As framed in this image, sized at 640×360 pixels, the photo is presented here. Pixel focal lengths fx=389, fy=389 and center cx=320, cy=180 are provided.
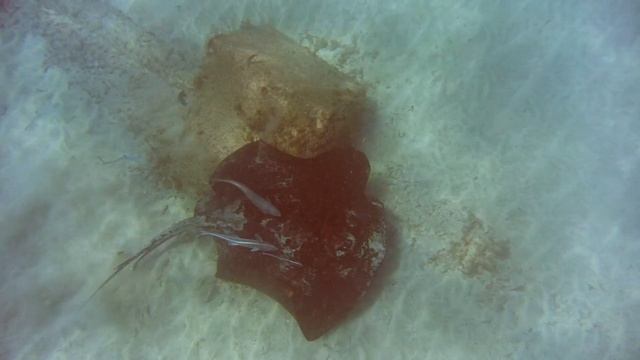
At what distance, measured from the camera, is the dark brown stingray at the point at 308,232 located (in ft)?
14.6

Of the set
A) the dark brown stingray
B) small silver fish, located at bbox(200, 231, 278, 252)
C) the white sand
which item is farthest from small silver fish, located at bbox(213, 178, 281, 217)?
the white sand

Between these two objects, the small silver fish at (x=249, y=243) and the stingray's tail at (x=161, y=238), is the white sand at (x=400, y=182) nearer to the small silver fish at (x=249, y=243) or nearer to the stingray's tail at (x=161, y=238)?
the stingray's tail at (x=161, y=238)

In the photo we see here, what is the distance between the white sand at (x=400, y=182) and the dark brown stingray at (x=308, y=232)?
54 centimetres

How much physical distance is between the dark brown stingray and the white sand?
538 mm

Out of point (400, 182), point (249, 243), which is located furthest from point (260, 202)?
point (400, 182)

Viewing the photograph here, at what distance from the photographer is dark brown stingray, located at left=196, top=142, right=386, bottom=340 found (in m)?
4.45

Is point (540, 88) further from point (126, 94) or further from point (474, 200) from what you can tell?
point (126, 94)

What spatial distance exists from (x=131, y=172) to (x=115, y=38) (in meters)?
2.09

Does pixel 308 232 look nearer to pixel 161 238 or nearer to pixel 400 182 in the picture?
pixel 400 182

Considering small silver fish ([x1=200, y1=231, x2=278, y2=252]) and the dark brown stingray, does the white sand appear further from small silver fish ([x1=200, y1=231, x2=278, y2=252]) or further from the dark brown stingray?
small silver fish ([x1=200, y1=231, x2=278, y2=252])

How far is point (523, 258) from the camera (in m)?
5.11

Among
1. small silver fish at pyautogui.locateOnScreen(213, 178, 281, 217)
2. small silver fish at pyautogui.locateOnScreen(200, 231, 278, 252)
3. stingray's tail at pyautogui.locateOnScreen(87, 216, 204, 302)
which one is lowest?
stingray's tail at pyautogui.locateOnScreen(87, 216, 204, 302)

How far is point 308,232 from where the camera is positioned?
4.52 metres

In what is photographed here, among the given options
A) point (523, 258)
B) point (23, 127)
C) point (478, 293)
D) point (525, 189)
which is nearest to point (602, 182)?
point (525, 189)
